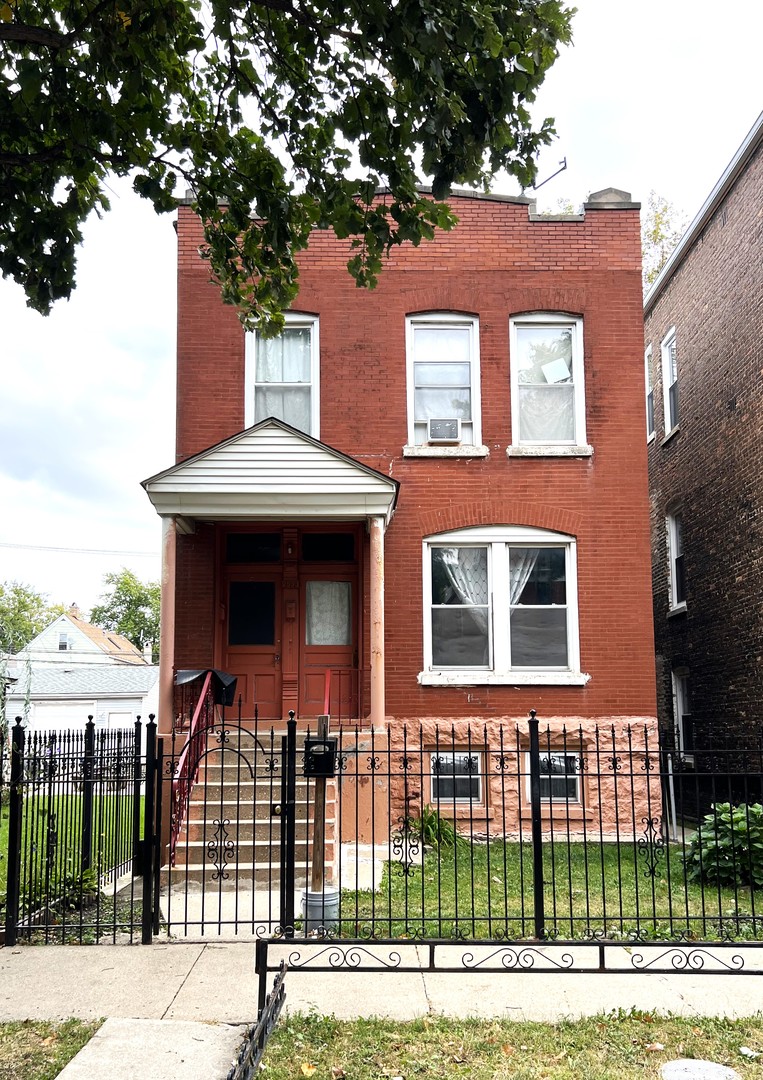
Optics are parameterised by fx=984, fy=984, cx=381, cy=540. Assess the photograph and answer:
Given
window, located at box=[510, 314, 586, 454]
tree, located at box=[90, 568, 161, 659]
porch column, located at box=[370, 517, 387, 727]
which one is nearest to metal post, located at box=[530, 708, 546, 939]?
porch column, located at box=[370, 517, 387, 727]

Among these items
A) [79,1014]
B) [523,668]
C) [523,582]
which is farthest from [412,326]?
[79,1014]

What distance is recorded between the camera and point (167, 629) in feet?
41.2

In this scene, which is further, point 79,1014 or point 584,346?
point 584,346

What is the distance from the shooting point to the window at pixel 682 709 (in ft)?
60.4

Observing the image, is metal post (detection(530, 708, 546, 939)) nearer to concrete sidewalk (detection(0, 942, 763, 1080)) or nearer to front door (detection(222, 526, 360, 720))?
concrete sidewalk (detection(0, 942, 763, 1080))

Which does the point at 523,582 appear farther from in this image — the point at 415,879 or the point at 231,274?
the point at 231,274

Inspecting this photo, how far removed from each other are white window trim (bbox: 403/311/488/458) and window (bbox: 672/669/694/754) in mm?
7210

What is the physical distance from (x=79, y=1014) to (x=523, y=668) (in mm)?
8808

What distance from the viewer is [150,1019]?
6043mm

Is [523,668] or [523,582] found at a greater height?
[523,582]

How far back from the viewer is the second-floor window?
14.4 meters

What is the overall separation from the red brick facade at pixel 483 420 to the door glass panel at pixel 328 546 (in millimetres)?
680

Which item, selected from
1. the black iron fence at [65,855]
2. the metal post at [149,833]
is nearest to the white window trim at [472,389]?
the black iron fence at [65,855]

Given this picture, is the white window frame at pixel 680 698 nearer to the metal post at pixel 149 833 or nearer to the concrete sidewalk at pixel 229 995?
the concrete sidewalk at pixel 229 995
